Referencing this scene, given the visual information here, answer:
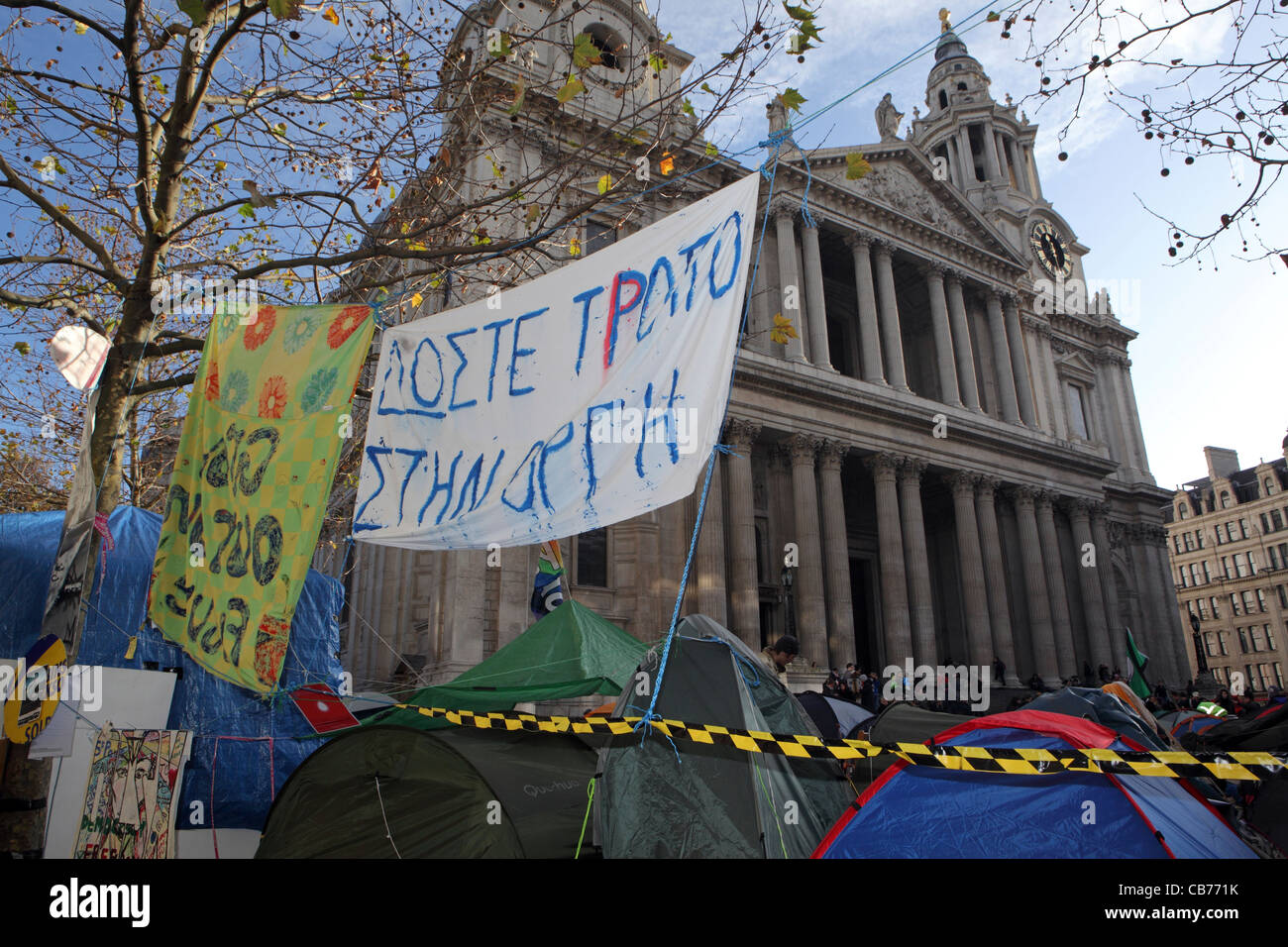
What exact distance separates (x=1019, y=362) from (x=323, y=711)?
1311 inches

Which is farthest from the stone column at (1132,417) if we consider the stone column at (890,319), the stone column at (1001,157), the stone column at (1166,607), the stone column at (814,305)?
the stone column at (814,305)

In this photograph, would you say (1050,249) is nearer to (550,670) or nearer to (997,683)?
(997,683)

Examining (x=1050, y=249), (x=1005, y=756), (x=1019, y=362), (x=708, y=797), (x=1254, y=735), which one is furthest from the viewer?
(x=1050, y=249)

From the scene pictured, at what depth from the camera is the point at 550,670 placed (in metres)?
10.5

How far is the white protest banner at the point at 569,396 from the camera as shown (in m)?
4.34

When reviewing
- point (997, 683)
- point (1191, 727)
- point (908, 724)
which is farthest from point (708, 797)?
point (997, 683)

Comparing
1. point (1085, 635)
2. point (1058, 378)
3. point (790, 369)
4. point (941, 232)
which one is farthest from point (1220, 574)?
point (790, 369)

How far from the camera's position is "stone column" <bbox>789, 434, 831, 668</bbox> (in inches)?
948

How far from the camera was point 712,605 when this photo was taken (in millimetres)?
22203

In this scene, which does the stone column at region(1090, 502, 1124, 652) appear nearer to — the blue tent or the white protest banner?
the blue tent

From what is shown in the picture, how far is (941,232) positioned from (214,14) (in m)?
30.3

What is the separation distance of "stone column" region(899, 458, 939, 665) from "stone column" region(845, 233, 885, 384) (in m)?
3.62
